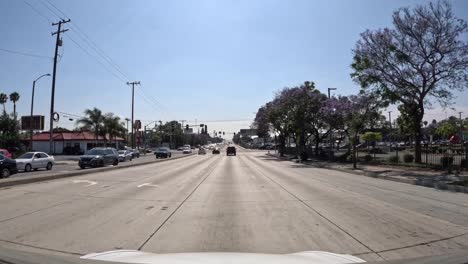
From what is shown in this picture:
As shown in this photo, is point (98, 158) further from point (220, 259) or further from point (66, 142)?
point (66, 142)

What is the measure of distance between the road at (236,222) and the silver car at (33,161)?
18010 mm

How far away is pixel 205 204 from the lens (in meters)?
13.0

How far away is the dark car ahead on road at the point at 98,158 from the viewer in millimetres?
35312

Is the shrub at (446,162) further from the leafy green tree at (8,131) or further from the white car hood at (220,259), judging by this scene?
the leafy green tree at (8,131)

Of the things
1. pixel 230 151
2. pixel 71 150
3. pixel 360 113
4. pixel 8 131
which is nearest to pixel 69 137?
pixel 71 150

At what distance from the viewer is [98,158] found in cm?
3597

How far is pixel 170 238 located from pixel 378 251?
368 centimetres

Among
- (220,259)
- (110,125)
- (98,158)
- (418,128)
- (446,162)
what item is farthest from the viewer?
(110,125)

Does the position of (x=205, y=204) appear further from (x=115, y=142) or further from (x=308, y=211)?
(x=115, y=142)

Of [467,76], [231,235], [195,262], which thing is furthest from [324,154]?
[195,262]

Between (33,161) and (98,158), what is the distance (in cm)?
497

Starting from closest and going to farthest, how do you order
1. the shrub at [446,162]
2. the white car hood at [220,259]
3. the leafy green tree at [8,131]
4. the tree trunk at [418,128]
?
the white car hood at [220,259], the shrub at [446,162], the tree trunk at [418,128], the leafy green tree at [8,131]

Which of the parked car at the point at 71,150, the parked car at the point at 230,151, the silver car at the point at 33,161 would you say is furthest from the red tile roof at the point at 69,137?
the silver car at the point at 33,161

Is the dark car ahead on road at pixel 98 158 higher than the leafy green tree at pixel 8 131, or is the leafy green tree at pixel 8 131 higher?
the leafy green tree at pixel 8 131
